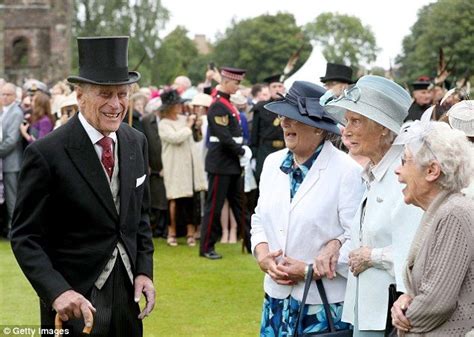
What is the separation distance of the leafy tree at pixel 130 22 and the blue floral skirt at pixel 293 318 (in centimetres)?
7329

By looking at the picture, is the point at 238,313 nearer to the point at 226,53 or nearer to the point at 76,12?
the point at 76,12

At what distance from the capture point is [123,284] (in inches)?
202

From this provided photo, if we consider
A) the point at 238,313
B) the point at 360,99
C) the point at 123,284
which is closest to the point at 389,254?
the point at 360,99

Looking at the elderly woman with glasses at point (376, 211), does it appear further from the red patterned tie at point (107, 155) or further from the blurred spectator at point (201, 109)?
the blurred spectator at point (201, 109)

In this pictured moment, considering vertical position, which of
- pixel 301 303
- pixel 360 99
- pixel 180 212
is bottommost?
pixel 180 212

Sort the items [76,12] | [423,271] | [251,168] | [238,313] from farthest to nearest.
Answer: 1. [76,12]
2. [251,168]
3. [238,313]
4. [423,271]

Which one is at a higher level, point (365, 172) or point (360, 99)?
point (360, 99)

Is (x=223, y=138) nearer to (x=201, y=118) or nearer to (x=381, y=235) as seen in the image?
(x=201, y=118)

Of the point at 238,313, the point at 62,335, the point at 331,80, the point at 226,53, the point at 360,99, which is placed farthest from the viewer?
the point at 226,53

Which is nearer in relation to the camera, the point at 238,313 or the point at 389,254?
the point at 389,254

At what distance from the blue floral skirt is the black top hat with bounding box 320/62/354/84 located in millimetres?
4907

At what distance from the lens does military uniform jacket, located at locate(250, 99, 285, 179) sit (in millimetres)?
13641

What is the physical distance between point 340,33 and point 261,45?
2930 cm

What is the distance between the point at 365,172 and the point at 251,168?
29.6 feet
